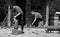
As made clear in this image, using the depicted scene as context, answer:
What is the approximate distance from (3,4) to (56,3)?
4.68m

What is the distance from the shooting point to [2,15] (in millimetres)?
13461

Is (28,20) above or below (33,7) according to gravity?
below

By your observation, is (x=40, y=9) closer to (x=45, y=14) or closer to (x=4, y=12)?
(x=45, y=14)

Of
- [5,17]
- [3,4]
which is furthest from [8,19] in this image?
[3,4]

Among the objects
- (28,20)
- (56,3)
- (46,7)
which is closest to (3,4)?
(28,20)

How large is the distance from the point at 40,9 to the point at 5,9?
315 centimetres

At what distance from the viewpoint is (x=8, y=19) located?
42.2 ft

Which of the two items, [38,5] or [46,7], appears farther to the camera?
[38,5]

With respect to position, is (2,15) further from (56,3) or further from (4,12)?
(56,3)

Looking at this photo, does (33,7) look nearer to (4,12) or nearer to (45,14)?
(45,14)

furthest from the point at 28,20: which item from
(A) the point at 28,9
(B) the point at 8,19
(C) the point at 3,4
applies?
(C) the point at 3,4

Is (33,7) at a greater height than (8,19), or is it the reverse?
(33,7)

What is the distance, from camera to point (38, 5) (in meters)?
13.6

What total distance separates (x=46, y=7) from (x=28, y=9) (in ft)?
5.53
